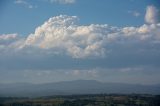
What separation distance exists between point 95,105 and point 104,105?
1.99m

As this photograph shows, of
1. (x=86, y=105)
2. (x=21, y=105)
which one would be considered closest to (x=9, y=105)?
(x=21, y=105)

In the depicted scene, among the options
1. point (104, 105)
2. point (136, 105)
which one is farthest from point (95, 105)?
point (136, 105)

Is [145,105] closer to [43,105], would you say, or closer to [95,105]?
[95,105]

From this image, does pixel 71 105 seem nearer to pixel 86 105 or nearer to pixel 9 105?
pixel 86 105

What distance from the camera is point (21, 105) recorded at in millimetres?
84312

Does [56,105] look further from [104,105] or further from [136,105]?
[136,105]

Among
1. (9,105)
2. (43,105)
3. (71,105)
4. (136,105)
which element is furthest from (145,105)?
(9,105)

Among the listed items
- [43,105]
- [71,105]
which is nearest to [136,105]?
[71,105]

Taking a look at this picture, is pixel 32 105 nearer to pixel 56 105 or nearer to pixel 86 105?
pixel 56 105

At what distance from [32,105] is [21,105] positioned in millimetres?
2373

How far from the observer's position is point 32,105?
277 ft

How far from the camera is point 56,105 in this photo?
84.5 meters

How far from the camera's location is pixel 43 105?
84.0 metres

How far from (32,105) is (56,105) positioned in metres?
5.24
